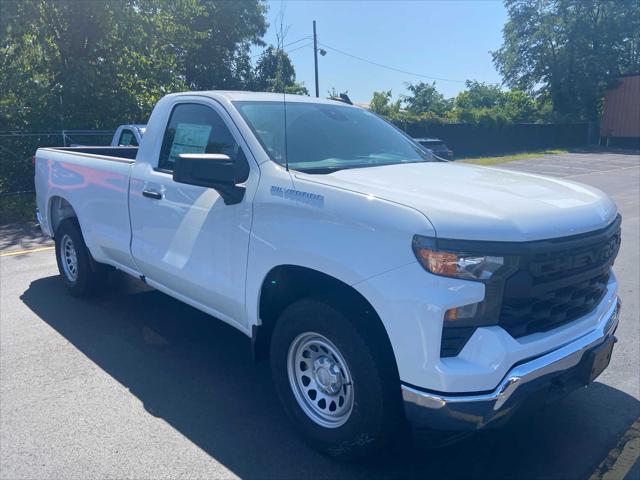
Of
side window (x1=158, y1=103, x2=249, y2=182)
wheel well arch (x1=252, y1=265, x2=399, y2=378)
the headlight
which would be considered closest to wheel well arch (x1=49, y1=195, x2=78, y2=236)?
side window (x1=158, y1=103, x2=249, y2=182)

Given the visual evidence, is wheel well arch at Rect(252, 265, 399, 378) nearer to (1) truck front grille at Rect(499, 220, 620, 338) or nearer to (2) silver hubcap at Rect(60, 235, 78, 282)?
(1) truck front grille at Rect(499, 220, 620, 338)

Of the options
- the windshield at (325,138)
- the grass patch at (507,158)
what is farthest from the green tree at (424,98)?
the windshield at (325,138)

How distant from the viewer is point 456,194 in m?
3.11

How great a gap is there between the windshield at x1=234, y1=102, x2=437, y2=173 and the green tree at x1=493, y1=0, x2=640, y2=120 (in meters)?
45.0

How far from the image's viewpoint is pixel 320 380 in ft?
11.1

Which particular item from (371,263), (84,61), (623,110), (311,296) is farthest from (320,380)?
(623,110)

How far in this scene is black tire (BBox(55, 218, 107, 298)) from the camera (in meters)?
5.93

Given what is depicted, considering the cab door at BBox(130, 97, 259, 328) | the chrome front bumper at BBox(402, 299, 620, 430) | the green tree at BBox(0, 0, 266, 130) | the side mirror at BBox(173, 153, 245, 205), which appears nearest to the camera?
the chrome front bumper at BBox(402, 299, 620, 430)

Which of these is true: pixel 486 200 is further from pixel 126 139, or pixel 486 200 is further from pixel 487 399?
pixel 126 139

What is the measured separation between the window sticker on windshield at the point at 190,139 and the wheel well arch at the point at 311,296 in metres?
1.32

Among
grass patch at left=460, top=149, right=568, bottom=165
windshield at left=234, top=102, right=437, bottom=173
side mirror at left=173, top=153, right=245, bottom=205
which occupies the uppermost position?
windshield at left=234, top=102, right=437, bottom=173

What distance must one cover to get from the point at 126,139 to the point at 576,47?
41901 millimetres

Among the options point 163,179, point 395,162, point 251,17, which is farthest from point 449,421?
point 251,17

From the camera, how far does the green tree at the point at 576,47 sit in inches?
1786
